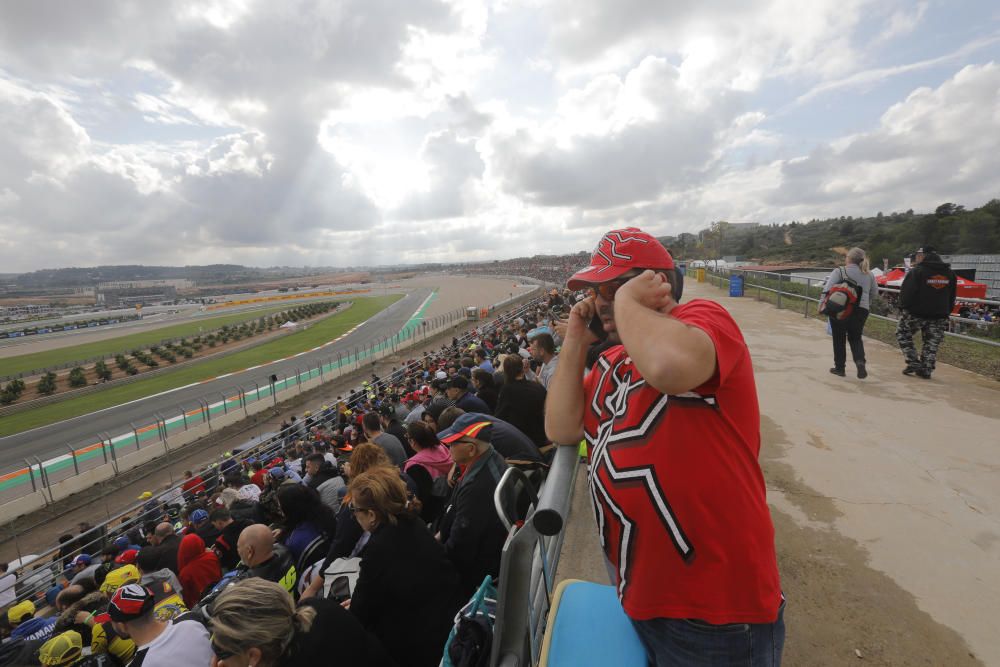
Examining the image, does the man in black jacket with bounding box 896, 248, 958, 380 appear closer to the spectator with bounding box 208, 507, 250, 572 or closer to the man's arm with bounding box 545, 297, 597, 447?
the man's arm with bounding box 545, 297, 597, 447

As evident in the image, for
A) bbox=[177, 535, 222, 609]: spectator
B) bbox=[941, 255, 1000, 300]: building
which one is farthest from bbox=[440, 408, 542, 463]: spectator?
bbox=[941, 255, 1000, 300]: building

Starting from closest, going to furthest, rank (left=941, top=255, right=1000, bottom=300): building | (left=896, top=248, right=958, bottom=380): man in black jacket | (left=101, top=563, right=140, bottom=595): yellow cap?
(left=101, top=563, right=140, bottom=595): yellow cap
(left=896, top=248, right=958, bottom=380): man in black jacket
(left=941, top=255, right=1000, bottom=300): building

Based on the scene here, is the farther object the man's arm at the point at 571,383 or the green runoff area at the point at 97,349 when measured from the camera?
the green runoff area at the point at 97,349

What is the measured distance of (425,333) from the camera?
45438 mm

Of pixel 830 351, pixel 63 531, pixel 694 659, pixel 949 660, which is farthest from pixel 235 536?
pixel 63 531

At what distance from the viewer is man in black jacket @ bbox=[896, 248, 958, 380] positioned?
246 inches

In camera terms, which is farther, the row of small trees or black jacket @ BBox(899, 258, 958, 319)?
the row of small trees

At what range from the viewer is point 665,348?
1.14m

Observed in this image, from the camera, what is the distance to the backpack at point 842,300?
21.0 ft

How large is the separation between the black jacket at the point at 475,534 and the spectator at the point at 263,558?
5.35 ft

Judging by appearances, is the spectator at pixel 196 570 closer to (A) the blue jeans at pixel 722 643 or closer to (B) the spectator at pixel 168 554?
(B) the spectator at pixel 168 554

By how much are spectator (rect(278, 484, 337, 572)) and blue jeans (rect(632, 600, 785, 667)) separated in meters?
3.67

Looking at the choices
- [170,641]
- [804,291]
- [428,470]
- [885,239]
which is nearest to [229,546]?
[428,470]

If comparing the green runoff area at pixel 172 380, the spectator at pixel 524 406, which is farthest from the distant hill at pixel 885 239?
the green runoff area at pixel 172 380
